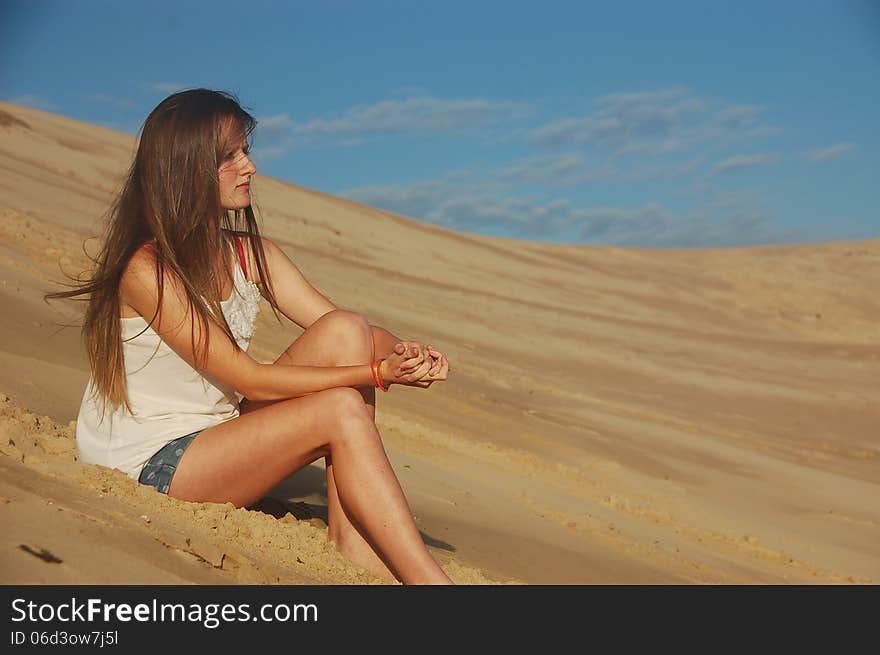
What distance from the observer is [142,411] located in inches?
144

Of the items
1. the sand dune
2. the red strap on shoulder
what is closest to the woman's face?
the red strap on shoulder

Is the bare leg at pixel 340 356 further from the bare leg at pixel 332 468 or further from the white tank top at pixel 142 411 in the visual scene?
the white tank top at pixel 142 411

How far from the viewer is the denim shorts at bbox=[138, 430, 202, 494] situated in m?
3.58

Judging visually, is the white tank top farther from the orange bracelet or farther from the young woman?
the orange bracelet

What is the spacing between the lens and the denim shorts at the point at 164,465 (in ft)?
11.8

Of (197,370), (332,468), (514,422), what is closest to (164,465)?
(197,370)

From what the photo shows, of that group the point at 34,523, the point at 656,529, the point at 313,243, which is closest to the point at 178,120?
the point at 34,523

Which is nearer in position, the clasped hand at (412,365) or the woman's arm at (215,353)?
the woman's arm at (215,353)

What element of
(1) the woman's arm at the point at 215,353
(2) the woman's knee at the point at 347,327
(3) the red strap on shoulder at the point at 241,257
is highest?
(3) the red strap on shoulder at the point at 241,257

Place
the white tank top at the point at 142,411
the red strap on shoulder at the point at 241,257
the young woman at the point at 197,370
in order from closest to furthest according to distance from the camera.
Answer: the young woman at the point at 197,370 < the white tank top at the point at 142,411 < the red strap on shoulder at the point at 241,257

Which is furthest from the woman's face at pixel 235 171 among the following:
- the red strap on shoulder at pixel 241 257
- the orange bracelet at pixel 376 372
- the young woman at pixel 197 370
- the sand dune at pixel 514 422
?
the sand dune at pixel 514 422

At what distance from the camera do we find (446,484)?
630 centimetres

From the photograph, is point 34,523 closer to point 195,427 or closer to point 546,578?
point 195,427

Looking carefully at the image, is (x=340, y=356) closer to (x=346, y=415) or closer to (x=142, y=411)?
(x=346, y=415)
